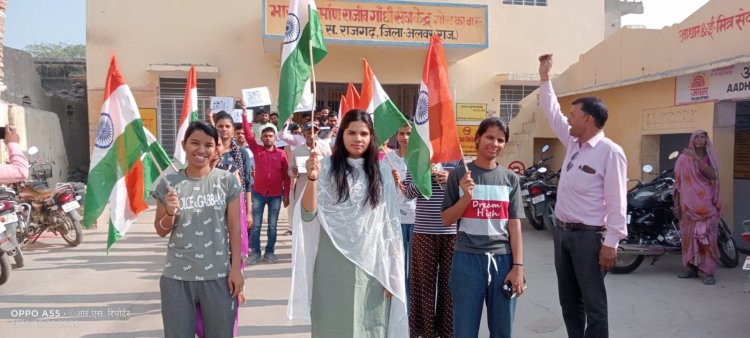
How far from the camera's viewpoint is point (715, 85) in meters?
7.44

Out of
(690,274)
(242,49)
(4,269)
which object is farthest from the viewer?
(242,49)

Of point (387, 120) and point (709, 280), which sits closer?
point (387, 120)

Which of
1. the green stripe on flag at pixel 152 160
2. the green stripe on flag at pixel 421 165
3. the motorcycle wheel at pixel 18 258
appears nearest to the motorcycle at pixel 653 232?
Result: the green stripe on flag at pixel 421 165

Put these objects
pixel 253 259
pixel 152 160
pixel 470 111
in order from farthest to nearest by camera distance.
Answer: pixel 470 111, pixel 253 259, pixel 152 160

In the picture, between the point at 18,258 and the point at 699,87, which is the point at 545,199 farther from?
the point at 18,258

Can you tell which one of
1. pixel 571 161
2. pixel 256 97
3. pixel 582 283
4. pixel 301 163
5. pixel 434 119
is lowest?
pixel 582 283

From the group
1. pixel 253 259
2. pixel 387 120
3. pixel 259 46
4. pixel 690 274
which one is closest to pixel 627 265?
pixel 690 274

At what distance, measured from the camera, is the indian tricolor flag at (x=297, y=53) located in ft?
10.5

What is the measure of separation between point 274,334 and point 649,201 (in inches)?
184

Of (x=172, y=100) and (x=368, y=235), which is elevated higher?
(x=172, y=100)

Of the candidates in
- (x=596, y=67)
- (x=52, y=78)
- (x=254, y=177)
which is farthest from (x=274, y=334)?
(x=52, y=78)

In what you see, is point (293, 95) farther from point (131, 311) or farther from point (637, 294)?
point (637, 294)

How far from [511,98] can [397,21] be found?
4.22 metres

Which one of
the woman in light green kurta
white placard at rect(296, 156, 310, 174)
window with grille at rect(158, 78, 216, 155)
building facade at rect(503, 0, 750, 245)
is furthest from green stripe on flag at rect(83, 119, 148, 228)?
window with grille at rect(158, 78, 216, 155)
